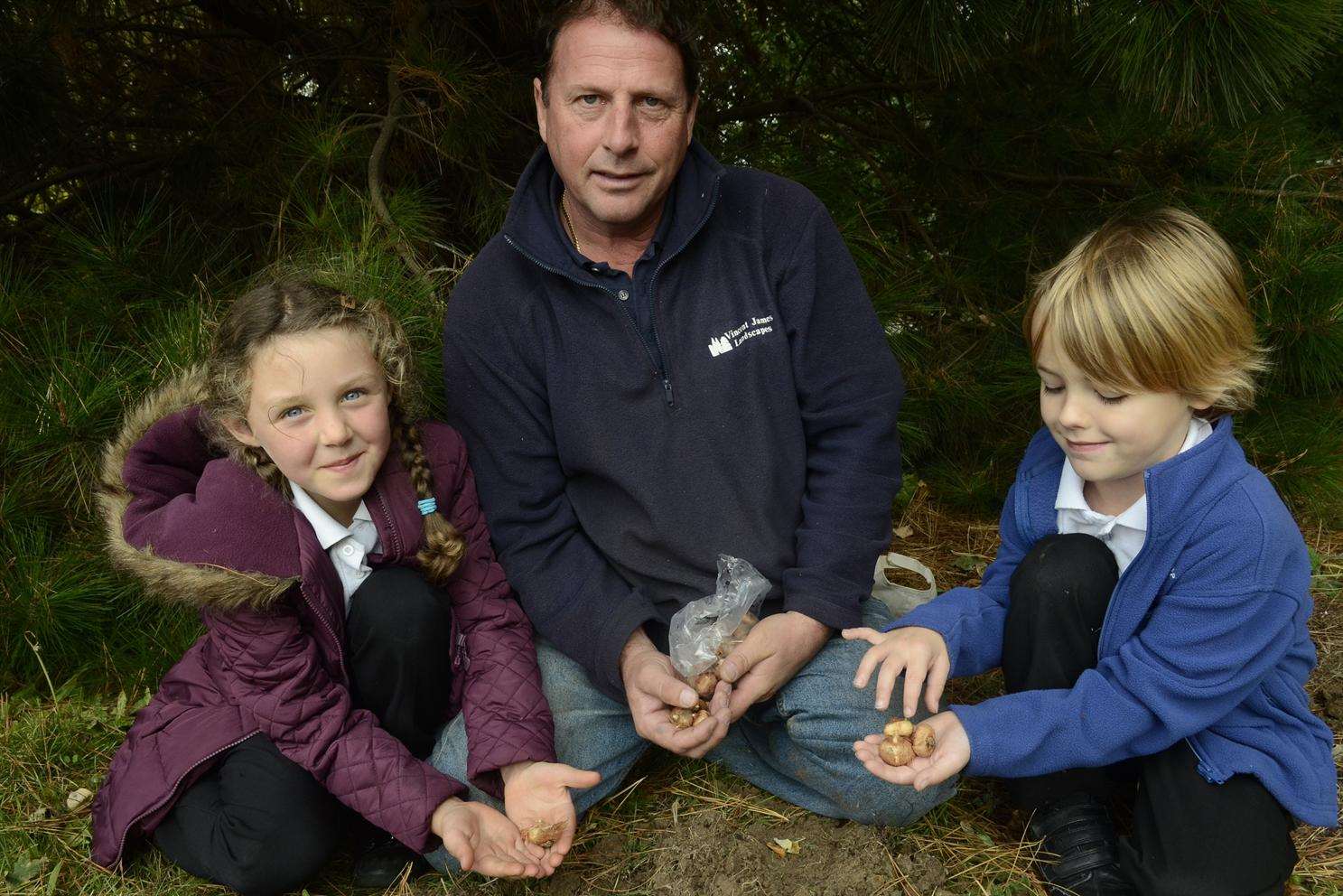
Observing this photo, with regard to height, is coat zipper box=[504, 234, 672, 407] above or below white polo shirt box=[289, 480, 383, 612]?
above

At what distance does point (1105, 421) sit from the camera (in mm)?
1885

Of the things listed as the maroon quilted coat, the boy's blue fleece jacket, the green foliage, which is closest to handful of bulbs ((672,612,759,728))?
the maroon quilted coat

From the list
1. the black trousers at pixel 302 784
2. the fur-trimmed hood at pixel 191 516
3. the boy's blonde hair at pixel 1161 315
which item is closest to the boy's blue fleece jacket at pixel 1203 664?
the boy's blonde hair at pixel 1161 315

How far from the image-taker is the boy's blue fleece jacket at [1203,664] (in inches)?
70.7

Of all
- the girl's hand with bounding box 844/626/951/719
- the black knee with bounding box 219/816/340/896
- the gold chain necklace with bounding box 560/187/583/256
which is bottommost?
the black knee with bounding box 219/816/340/896

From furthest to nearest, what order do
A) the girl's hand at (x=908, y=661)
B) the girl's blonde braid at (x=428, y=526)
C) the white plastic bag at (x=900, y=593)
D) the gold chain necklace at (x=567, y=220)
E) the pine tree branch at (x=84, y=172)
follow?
the pine tree branch at (x=84, y=172) → the white plastic bag at (x=900, y=593) → the gold chain necklace at (x=567, y=220) → the girl's blonde braid at (x=428, y=526) → the girl's hand at (x=908, y=661)

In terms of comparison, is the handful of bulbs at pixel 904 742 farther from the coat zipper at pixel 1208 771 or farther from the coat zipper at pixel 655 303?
the coat zipper at pixel 655 303

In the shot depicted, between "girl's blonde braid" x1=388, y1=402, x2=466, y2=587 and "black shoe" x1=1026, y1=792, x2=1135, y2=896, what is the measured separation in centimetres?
126

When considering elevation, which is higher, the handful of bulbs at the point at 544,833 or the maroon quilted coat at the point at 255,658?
the maroon quilted coat at the point at 255,658

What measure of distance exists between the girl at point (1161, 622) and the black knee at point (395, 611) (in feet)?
2.82

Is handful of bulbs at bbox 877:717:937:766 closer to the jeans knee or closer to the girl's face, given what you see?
the jeans knee

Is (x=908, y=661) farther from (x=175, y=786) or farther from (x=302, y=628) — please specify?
(x=175, y=786)

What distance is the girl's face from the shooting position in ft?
6.52

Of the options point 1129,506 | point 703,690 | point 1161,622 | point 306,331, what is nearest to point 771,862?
point 703,690
